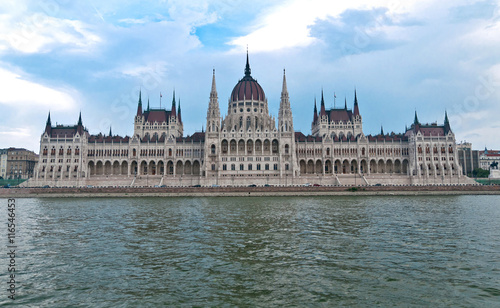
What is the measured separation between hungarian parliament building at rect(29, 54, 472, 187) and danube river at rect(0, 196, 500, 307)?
64.1m

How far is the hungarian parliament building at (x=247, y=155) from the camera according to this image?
96.7 metres

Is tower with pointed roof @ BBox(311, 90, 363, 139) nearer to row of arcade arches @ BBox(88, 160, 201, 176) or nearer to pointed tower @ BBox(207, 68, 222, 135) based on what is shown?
pointed tower @ BBox(207, 68, 222, 135)

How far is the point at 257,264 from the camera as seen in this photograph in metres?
18.9

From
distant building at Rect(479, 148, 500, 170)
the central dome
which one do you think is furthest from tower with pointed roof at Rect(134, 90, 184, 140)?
distant building at Rect(479, 148, 500, 170)

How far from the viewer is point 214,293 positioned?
48.6ft

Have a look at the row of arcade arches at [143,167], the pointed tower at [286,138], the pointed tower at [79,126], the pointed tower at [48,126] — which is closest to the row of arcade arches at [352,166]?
the pointed tower at [286,138]

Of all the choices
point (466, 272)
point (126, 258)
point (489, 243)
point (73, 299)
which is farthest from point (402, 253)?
point (73, 299)

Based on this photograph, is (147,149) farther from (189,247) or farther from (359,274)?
(359,274)

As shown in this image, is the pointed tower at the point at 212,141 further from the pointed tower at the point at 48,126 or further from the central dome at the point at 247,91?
the pointed tower at the point at 48,126

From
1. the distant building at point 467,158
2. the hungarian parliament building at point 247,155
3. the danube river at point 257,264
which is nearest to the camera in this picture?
the danube river at point 257,264

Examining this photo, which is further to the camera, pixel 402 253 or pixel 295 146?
pixel 295 146

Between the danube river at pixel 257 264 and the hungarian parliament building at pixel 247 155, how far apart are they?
64051 millimetres

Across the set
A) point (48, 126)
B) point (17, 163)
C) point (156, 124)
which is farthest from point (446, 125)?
point (17, 163)

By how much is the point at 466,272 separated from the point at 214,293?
11.9m
